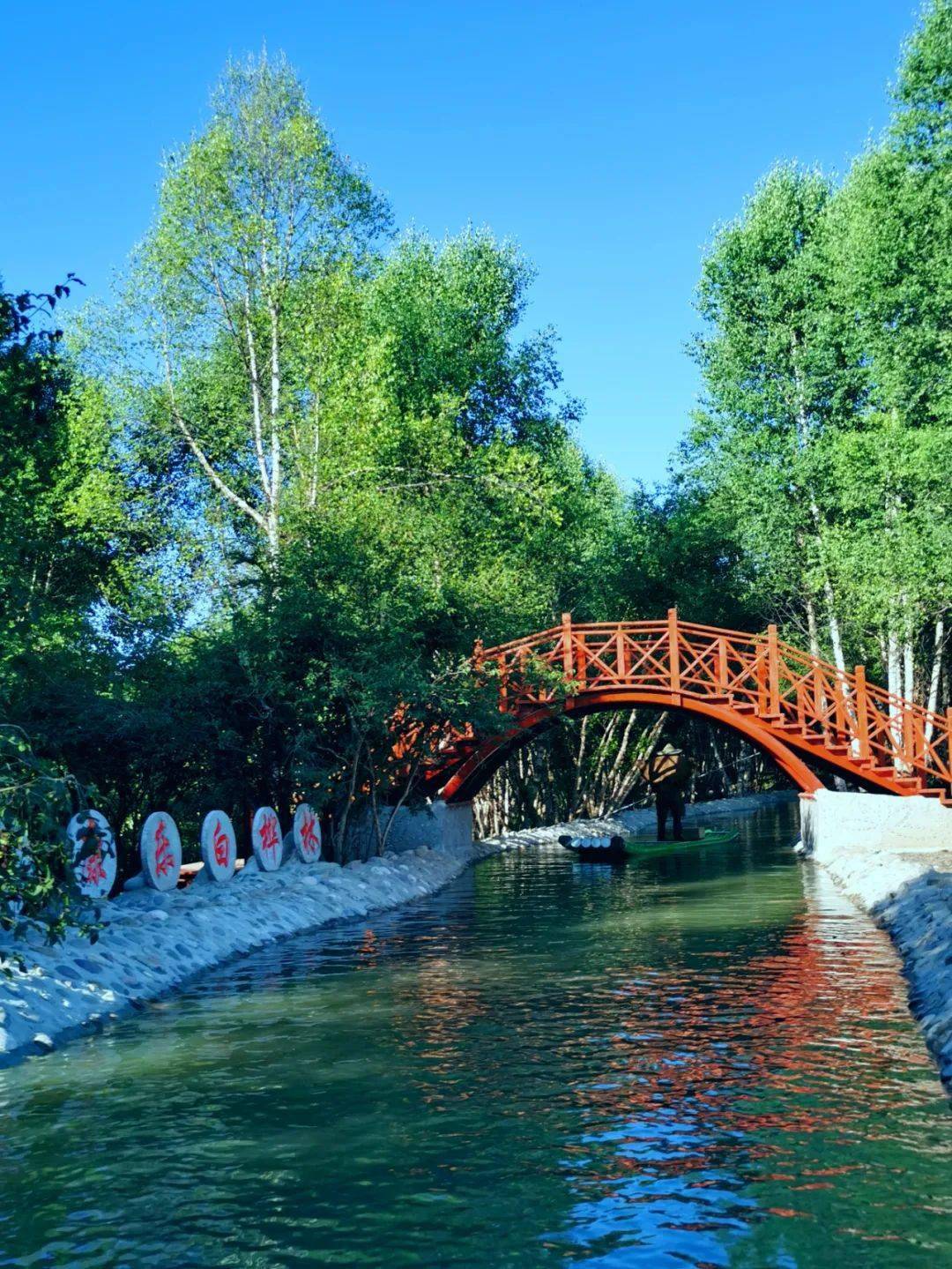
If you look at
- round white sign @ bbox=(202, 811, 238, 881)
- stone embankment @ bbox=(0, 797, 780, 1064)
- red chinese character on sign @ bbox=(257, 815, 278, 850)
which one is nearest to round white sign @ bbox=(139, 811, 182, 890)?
stone embankment @ bbox=(0, 797, 780, 1064)

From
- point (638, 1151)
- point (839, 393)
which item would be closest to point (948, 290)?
point (839, 393)

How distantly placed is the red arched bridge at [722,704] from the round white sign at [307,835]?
15.4ft

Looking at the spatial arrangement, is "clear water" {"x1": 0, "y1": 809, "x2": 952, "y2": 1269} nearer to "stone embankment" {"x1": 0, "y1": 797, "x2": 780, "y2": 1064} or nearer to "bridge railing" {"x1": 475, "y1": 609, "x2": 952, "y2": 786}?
→ "stone embankment" {"x1": 0, "y1": 797, "x2": 780, "y2": 1064}

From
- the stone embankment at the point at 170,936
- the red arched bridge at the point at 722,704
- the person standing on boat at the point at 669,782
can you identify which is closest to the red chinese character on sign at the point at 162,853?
the stone embankment at the point at 170,936

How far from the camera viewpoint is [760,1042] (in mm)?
10336

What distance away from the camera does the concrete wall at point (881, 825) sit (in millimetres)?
24766

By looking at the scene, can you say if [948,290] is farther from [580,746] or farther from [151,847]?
[580,746]

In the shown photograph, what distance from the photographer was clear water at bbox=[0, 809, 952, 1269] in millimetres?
6441

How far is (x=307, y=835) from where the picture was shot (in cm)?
2306

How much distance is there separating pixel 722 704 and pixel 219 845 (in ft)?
41.0

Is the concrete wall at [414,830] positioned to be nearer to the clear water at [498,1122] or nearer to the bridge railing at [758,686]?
the bridge railing at [758,686]

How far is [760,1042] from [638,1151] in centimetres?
294

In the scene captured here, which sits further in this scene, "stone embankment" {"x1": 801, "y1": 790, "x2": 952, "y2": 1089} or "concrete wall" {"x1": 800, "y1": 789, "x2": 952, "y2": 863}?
"concrete wall" {"x1": 800, "y1": 789, "x2": 952, "y2": 863}

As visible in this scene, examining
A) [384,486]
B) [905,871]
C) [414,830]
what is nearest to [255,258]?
[384,486]
